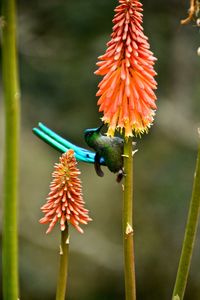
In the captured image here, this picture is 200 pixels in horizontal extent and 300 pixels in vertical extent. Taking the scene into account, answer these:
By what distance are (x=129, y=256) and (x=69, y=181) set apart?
17cm

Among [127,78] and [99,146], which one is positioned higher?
[127,78]

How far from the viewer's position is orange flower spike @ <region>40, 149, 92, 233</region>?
1384 millimetres

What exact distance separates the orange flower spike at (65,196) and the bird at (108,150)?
0.09 metres

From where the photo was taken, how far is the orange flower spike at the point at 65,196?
4.54ft

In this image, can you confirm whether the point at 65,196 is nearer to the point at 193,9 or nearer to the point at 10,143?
the point at 10,143

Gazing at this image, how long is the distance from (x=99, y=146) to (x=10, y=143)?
0.34 meters

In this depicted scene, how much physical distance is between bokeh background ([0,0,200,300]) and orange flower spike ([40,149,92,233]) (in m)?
5.02

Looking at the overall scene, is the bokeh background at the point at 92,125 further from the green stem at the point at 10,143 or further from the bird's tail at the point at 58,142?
the green stem at the point at 10,143

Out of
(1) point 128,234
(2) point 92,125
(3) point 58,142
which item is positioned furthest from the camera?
(2) point 92,125

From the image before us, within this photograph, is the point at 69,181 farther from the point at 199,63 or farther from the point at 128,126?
the point at 199,63

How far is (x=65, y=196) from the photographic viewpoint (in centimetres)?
141

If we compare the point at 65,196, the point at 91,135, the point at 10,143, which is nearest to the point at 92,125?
the point at 91,135

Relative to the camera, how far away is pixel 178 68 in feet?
Result: 22.1

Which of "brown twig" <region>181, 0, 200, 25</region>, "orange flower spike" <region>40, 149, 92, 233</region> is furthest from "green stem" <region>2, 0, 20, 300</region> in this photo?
"brown twig" <region>181, 0, 200, 25</region>
